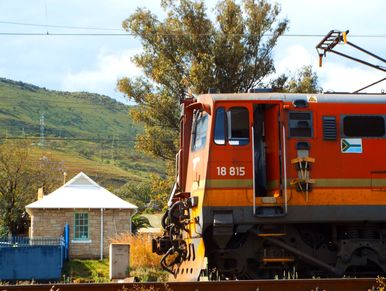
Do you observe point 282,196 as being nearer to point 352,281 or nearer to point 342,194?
point 342,194

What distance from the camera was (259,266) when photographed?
12977mm

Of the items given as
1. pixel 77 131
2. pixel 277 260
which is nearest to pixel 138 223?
pixel 277 260

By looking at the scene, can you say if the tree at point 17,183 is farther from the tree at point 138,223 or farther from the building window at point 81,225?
the building window at point 81,225

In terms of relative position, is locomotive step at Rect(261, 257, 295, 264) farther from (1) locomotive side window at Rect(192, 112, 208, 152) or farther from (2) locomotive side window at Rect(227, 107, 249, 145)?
(1) locomotive side window at Rect(192, 112, 208, 152)

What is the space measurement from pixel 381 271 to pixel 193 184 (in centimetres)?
422

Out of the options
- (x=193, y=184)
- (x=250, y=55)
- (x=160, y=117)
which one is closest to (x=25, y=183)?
(x=160, y=117)

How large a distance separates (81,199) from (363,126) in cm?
2298

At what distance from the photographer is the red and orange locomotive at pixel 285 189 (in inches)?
500

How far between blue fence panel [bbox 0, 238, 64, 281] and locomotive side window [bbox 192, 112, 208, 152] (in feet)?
48.7

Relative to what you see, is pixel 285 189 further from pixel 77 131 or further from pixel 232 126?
pixel 77 131

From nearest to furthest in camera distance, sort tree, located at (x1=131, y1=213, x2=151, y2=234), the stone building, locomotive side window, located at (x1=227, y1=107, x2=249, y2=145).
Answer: locomotive side window, located at (x1=227, y1=107, x2=249, y2=145) < the stone building < tree, located at (x1=131, y1=213, x2=151, y2=234)

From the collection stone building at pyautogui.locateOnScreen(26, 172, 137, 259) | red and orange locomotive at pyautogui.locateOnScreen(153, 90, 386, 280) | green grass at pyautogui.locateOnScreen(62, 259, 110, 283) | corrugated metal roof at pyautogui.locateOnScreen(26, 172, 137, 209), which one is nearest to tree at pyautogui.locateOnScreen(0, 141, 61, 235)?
corrugated metal roof at pyautogui.locateOnScreen(26, 172, 137, 209)

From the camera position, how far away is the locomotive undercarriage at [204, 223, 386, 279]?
12.8m

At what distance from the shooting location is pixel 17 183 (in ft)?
158
